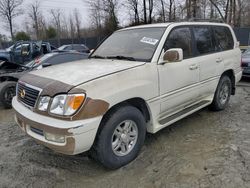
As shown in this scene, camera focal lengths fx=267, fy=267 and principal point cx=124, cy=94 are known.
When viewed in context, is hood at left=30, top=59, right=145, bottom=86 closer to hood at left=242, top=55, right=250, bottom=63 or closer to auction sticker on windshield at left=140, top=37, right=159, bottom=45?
auction sticker on windshield at left=140, top=37, right=159, bottom=45

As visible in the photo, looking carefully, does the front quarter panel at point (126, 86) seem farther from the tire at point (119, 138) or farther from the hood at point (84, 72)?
the tire at point (119, 138)

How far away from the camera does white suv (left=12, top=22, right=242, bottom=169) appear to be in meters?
2.92

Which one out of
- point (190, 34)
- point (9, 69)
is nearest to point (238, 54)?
point (190, 34)

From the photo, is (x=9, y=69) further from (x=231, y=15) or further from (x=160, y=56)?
(x=231, y=15)

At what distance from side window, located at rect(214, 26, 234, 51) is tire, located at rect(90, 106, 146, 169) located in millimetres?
2631

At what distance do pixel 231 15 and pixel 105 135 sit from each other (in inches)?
1348

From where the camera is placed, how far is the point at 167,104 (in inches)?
154

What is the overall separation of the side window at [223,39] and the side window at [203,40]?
0.77ft

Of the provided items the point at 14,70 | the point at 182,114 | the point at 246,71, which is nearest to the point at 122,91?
the point at 182,114

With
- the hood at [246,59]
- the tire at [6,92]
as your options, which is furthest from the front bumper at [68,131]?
the hood at [246,59]

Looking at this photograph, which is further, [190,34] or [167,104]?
[190,34]

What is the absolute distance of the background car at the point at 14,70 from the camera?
6.69 metres

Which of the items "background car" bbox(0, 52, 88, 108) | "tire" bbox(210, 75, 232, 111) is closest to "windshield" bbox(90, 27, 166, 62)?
"tire" bbox(210, 75, 232, 111)

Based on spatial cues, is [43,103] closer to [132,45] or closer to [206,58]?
[132,45]
